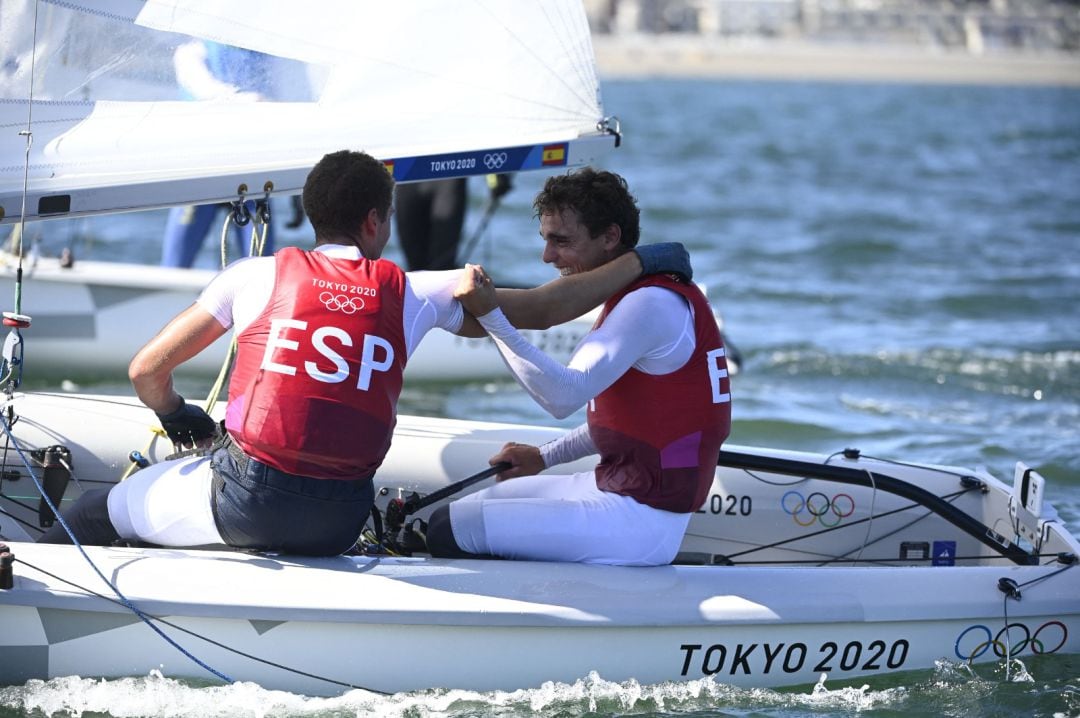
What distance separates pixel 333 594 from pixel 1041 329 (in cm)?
624

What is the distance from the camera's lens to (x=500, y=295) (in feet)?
9.81

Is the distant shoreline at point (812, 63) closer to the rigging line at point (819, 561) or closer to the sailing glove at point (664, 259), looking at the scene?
the rigging line at point (819, 561)

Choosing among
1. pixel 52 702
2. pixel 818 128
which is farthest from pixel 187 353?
pixel 818 128

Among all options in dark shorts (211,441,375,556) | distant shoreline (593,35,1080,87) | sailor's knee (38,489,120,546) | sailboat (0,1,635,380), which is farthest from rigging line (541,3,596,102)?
distant shoreline (593,35,1080,87)

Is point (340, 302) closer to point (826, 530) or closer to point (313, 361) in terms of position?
point (313, 361)

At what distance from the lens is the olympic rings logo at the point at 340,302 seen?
2686 mm

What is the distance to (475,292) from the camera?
2.81 meters

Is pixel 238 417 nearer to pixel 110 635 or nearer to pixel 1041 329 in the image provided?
Answer: pixel 110 635

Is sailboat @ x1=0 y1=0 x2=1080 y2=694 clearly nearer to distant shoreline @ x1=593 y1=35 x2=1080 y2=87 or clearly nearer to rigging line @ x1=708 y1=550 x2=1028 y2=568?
rigging line @ x1=708 y1=550 x2=1028 y2=568

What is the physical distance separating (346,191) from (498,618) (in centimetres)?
92

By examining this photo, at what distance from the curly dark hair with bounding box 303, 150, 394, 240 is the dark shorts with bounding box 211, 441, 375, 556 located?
49cm

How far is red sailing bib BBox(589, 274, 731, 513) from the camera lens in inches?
117

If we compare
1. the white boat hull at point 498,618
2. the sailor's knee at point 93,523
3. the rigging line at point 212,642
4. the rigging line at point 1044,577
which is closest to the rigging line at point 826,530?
the white boat hull at point 498,618

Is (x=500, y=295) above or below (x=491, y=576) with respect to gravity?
above
